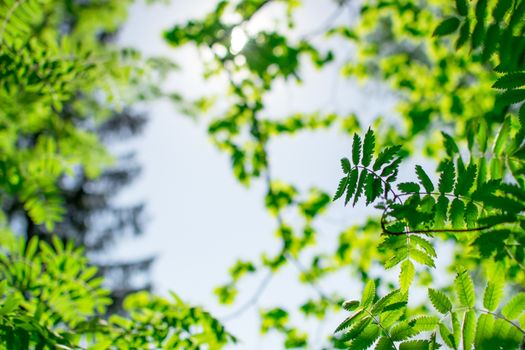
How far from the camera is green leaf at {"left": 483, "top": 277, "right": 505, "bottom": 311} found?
96 centimetres

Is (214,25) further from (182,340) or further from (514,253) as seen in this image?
(514,253)

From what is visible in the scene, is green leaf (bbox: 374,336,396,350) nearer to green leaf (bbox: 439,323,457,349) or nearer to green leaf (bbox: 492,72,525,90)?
green leaf (bbox: 439,323,457,349)

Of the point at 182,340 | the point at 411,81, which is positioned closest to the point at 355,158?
the point at 182,340

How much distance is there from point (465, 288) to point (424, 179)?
0.83 feet

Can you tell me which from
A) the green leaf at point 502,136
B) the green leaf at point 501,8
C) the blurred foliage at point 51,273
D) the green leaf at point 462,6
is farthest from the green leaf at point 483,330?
the blurred foliage at point 51,273

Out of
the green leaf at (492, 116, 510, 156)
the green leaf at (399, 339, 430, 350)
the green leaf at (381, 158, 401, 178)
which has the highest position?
the green leaf at (492, 116, 510, 156)

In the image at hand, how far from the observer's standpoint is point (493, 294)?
975mm

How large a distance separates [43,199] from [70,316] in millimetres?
722

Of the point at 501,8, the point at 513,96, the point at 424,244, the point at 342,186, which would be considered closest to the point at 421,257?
the point at 424,244

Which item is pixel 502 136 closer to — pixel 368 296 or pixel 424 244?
pixel 424 244

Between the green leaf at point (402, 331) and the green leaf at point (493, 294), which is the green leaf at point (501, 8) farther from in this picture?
the green leaf at point (402, 331)

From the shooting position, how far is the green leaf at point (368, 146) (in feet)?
3.32

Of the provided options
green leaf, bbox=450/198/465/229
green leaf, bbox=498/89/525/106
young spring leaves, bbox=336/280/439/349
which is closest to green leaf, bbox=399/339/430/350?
young spring leaves, bbox=336/280/439/349

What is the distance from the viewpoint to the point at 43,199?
7.66ft
